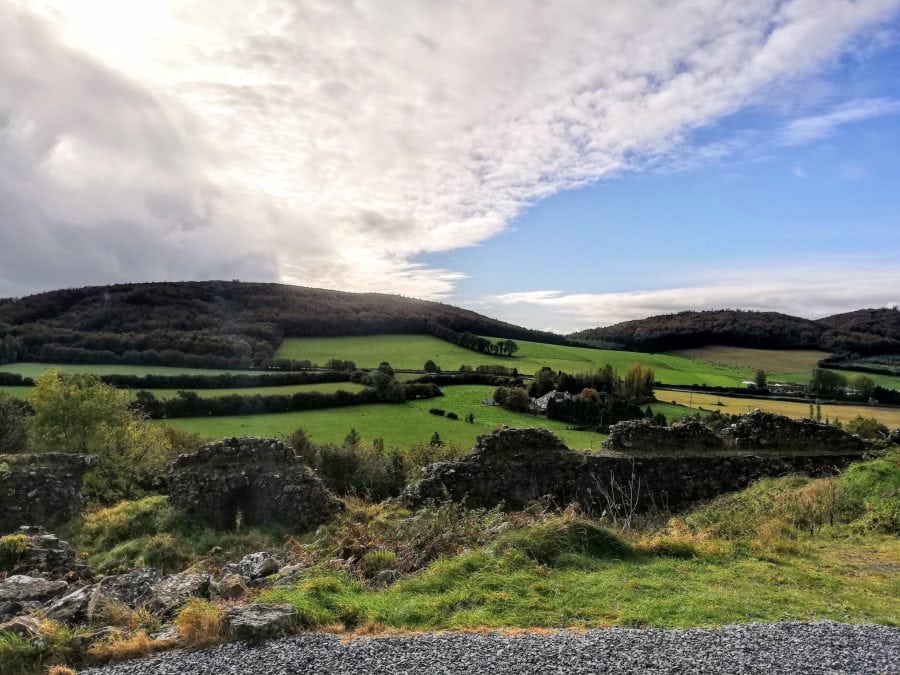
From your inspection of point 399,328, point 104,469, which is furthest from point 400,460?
point 399,328

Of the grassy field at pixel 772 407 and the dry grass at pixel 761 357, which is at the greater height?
the dry grass at pixel 761 357

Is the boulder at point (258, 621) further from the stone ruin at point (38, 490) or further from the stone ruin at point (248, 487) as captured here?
the stone ruin at point (38, 490)

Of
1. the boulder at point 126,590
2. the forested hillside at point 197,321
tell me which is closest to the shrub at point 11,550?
the boulder at point 126,590

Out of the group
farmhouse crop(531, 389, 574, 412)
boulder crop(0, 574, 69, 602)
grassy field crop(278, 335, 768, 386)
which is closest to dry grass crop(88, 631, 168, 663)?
boulder crop(0, 574, 69, 602)

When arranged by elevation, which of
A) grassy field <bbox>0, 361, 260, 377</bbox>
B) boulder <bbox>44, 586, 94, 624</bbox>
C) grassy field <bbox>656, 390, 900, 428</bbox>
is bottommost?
grassy field <bbox>656, 390, 900, 428</bbox>

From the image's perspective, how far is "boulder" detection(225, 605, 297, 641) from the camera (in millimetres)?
5211

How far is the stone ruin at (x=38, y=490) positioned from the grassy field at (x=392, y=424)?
Result: 1929 centimetres

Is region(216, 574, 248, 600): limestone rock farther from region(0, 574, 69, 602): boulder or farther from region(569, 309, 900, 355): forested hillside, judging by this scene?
region(569, 309, 900, 355): forested hillside

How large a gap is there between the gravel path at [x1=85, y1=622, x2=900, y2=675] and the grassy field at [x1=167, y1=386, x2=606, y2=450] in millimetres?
24977

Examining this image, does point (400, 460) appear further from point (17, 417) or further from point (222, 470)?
point (17, 417)

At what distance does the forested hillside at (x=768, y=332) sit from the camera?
70688 mm

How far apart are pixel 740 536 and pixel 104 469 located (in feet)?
54.3

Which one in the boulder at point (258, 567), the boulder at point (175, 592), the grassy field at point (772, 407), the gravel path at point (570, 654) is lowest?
the grassy field at point (772, 407)

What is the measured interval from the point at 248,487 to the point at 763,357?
74169mm
